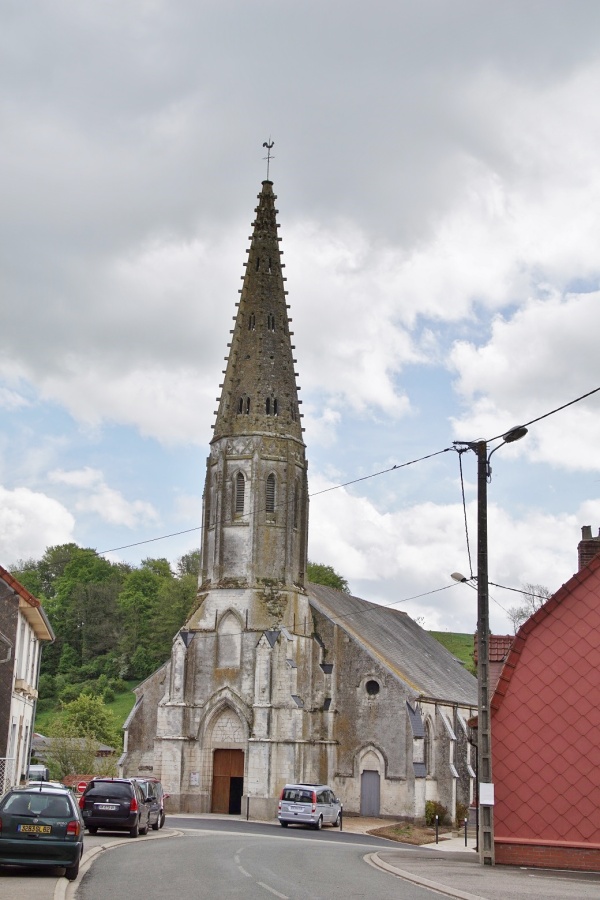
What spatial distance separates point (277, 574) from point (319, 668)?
4.96 meters

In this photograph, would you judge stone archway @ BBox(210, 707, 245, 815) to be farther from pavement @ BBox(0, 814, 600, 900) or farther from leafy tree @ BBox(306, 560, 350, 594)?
leafy tree @ BBox(306, 560, 350, 594)

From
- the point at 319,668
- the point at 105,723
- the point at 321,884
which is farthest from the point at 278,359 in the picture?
the point at 321,884

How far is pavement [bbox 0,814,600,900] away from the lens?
15.3 m

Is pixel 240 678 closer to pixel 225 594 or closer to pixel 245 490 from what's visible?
pixel 225 594

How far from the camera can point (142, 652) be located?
99625mm

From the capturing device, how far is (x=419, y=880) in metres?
18.0

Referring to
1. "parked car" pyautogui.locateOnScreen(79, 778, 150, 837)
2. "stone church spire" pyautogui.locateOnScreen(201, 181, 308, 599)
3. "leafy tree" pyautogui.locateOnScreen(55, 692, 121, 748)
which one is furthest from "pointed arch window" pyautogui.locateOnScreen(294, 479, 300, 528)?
"parked car" pyautogui.locateOnScreen(79, 778, 150, 837)

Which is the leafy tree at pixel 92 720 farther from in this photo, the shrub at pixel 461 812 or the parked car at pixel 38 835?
the parked car at pixel 38 835

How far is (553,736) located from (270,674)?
26530 millimetres

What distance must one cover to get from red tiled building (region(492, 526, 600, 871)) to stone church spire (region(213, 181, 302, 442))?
101 ft

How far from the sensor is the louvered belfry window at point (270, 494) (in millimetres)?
51562

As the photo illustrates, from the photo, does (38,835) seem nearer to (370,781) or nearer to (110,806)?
(110,806)

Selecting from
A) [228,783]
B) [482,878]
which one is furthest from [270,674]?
[482,878]

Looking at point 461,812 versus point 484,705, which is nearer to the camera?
point 484,705
